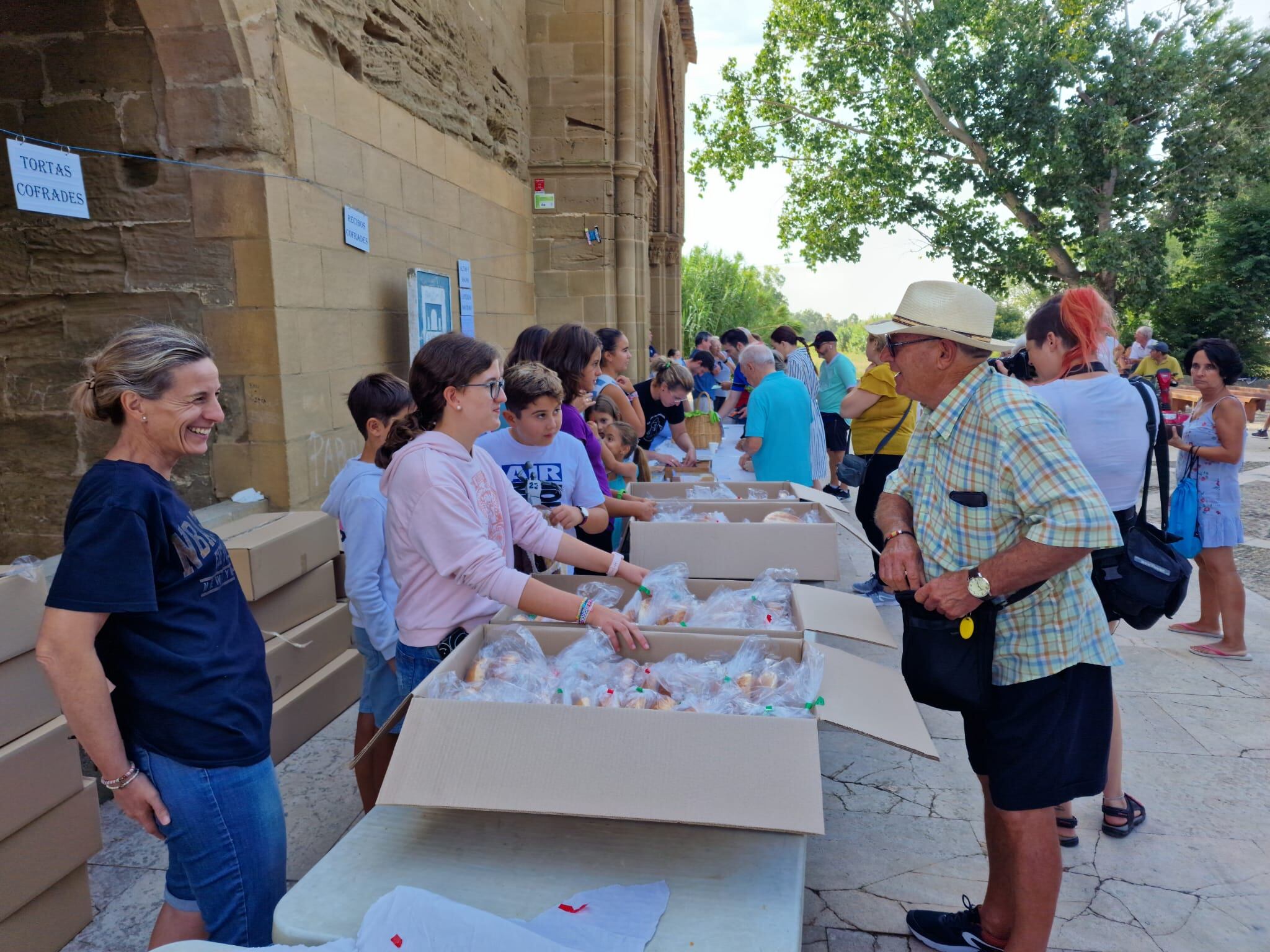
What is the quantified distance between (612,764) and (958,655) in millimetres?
944

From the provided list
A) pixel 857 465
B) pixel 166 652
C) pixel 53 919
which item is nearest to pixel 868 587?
pixel 857 465

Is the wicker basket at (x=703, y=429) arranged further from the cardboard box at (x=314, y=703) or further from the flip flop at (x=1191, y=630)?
the cardboard box at (x=314, y=703)

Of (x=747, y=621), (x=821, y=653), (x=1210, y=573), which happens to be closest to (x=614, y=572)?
(x=747, y=621)

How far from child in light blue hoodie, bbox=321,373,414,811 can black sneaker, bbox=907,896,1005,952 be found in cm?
169

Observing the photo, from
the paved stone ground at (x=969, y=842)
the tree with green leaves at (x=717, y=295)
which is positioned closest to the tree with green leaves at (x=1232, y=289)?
the tree with green leaves at (x=717, y=295)

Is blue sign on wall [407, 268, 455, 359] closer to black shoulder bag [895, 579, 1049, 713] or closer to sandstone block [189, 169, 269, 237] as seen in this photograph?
sandstone block [189, 169, 269, 237]

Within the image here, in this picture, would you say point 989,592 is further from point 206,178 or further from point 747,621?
point 206,178

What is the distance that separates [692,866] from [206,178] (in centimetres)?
378

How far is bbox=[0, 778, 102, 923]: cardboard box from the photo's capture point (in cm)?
223

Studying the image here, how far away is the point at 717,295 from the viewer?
3106 centimetres

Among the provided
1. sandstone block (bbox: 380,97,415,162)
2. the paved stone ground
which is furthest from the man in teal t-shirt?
sandstone block (bbox: 380,97,415,162)

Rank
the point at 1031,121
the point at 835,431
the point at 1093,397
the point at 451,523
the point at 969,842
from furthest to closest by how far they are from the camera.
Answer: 1. the point at 1031,121
2. the point at 835,431
3. the point at 969,842
4. the point at 1093,397
5. the point at 451,523

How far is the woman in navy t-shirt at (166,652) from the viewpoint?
153 centimetres

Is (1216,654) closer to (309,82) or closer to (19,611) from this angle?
(19,611)
